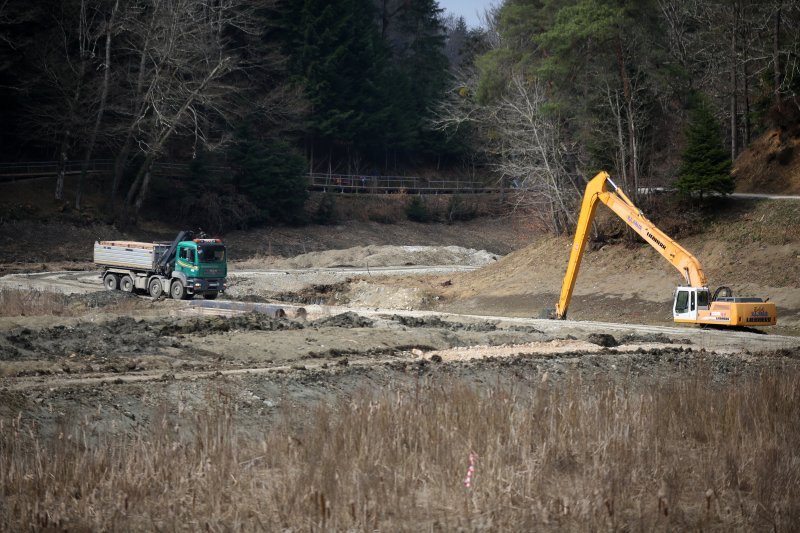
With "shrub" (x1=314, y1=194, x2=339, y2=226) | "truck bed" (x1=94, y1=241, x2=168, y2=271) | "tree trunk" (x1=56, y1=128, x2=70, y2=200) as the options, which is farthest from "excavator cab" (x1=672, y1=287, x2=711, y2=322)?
"shrub" (x1=314, y1=194, x2=339, y2=226)

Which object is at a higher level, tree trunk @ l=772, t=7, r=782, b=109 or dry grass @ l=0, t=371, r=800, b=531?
tree trunk @ l=772, t=7, r=782, b=109

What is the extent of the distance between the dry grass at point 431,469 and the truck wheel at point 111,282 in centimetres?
2676

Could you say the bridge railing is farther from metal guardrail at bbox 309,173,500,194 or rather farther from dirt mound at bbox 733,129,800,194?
dirt mound at bbox 733,129,800,194

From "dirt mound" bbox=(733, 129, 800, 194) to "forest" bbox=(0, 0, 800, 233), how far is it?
2.50 feet

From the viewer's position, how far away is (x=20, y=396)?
539 inches

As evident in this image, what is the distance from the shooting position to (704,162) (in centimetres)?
3884

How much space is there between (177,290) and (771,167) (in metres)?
25.5

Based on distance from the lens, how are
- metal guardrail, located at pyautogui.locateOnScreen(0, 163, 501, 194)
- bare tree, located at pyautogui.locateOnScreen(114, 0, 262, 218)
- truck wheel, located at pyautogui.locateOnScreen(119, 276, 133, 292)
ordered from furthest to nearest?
metal guardrail, located at pyautogui.locateOnScreen(0, 163, 501, 194)
bare tree, located at pyautogui.locateOnScreen(114, 0, 262, 218)
truck wheel, located at pyautogui.locateOnScreen(119, 276, 133, 292)

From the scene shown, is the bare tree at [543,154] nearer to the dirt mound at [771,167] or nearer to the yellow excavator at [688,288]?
the dirt mound at [771,167]

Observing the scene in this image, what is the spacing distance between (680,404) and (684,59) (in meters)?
44.4

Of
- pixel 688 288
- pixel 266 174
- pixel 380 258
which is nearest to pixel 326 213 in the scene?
pixel 266 174

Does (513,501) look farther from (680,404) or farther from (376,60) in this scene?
(376,60)

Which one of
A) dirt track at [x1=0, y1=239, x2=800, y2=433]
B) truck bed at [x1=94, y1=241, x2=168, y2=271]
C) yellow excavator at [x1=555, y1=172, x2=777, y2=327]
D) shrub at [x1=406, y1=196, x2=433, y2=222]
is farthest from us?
shrub at [x1=406, y1=196, x2=433, y2=222]

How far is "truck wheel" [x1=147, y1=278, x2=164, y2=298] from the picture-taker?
36.8 m
